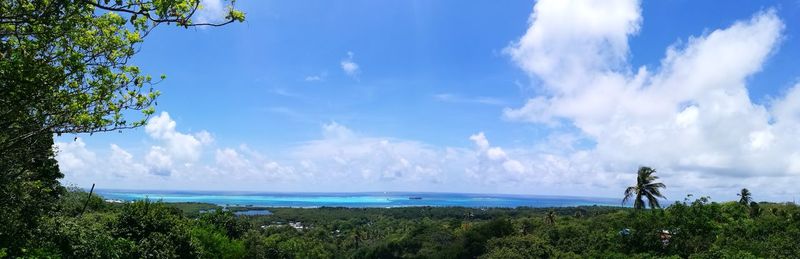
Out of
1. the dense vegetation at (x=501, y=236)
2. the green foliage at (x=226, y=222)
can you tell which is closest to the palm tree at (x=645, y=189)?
the dense vegetation at (x=501, y=236)

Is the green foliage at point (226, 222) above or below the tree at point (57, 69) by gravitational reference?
below

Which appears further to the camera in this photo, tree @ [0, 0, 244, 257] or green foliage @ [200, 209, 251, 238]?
green foliage @ [200, 209, 251, 238]

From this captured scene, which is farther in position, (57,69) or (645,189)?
(645,189)

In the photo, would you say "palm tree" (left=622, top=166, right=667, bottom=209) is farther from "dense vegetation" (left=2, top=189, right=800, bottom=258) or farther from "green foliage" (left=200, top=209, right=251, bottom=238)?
"green foliage" (left=200, top=209, right=251, bottom=238)

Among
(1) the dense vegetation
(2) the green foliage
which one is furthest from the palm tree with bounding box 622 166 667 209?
(2) the green foliage

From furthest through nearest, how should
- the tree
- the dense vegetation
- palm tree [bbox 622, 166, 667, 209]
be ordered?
palm tree [bbox 622, 166, 667, 209] < the dense vegetation < the tree

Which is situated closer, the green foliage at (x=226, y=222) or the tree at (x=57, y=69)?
the tree at (x=57, y=69)

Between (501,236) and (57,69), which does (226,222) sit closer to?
(501,236)

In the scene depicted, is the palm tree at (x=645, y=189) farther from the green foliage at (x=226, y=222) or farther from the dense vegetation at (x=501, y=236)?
the green foliage at (x=226, y=222)

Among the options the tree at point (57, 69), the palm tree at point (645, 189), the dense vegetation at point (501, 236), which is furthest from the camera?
the palm tree at point (645, 189)

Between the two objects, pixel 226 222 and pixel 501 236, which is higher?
→ pixel 226 222

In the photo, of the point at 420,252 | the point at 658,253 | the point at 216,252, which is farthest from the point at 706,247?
the point at 420,252

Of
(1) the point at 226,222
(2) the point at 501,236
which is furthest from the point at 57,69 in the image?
(2) the point at 501,236
